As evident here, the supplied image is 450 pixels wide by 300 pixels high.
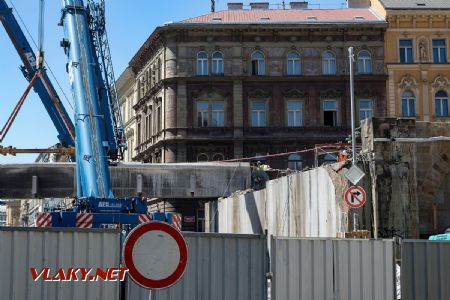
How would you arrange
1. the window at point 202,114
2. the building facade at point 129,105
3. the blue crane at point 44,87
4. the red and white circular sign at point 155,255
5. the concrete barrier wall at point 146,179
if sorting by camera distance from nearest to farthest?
1. the red and white circular sign at point 155,255
2. the blue crane at point 44,87
3. the concrete barrier wall at point 146,179
4. the window at point 202,114
5. the building facade at point 129,105

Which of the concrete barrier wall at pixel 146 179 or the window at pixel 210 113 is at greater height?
the window at pixel 210 113

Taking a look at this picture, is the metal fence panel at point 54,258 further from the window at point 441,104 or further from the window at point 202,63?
the window at point 441,104

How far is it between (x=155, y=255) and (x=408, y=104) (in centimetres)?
4886

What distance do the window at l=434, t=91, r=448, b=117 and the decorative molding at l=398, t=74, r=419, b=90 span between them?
5.56 feet

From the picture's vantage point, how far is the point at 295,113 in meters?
54.1

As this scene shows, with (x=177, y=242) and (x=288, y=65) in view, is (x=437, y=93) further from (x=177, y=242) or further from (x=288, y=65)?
(x=177, y=242)

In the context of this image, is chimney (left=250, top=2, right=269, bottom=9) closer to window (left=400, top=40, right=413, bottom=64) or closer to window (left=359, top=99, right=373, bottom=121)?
window (left=400, top=40, right=413, bottom=64)

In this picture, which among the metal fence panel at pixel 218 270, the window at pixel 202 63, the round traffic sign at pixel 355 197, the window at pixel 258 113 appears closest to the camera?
the metal fence panel at pixel 218 270

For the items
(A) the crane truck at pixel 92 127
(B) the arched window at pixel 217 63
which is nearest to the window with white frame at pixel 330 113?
(B) the arched window at pixel 217 63

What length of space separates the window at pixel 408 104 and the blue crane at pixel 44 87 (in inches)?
1110

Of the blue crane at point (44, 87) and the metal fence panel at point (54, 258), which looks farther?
the blue crane at point (44, 87)

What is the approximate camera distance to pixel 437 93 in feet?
179

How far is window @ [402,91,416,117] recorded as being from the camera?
178 feet

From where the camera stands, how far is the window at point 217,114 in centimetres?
5366
